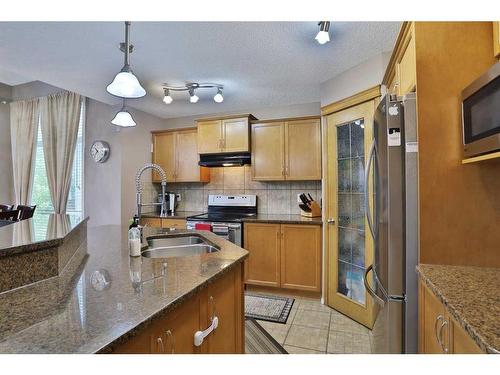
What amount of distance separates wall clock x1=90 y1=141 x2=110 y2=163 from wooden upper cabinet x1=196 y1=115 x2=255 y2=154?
4.32ft

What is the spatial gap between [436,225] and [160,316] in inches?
54.8

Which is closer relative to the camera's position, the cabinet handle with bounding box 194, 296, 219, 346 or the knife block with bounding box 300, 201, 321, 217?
the cabinet handle with bounding box 194, 296, 219, 346

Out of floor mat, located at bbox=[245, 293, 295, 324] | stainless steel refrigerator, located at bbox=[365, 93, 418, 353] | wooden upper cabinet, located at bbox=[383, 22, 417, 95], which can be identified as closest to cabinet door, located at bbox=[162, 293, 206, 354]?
stainless steel refrigerator, located at bbox=[365, 93, 418, 353]

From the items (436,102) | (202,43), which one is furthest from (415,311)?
(202,43)

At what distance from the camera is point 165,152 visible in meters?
4.21

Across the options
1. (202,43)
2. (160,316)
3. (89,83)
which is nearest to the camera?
(160,316)

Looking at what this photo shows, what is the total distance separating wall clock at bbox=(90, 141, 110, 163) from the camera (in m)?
3.76

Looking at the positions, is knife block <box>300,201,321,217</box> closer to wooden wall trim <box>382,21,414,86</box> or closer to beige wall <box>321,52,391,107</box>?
beige wall <box>321,52,391,107</box>

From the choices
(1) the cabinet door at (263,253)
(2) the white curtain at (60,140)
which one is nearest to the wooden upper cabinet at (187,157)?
(1) the cabinet door at (263,253)

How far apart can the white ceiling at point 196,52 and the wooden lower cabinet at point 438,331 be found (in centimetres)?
189

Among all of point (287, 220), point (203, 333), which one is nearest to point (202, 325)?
point (203, 333)

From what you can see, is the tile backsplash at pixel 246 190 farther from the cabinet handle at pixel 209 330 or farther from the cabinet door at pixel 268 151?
the cabinet handle at pixel 209 330

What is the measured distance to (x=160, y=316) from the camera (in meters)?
0.83

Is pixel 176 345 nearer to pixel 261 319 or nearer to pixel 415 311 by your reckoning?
pixel 415 311
